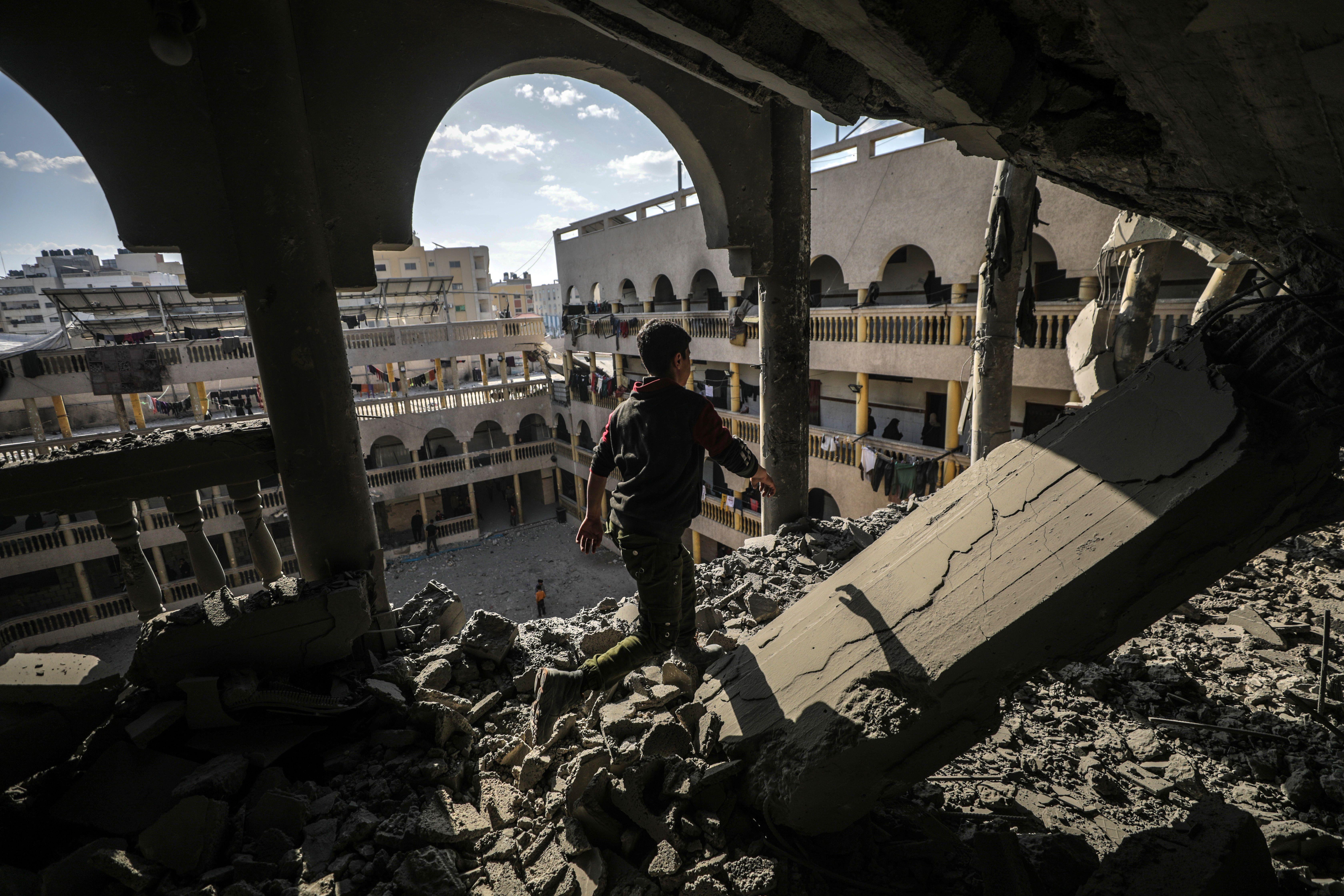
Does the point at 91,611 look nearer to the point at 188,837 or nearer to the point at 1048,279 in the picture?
the point at 188,837

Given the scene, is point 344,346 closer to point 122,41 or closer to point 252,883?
point 122,41

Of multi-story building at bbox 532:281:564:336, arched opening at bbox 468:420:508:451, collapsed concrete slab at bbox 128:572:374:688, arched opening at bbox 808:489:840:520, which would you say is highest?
multi-story building at bbox 532:281:564:336

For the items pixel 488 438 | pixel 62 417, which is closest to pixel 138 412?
pixel 62 417

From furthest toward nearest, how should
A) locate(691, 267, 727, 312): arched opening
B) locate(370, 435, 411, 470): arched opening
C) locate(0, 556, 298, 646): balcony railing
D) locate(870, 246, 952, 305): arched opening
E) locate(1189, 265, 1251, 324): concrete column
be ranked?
1. locate(370, 435, 411, 470): arched opening
2. locate(691, 267, 727, 312): arched opening
3. locate(0, 556, 298, 646): balcony railing
4. locate(870, 246, 952, 305): arched opening
5. locate(1189, 265, 1251, 324): concrete column

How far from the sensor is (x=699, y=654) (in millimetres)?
3104

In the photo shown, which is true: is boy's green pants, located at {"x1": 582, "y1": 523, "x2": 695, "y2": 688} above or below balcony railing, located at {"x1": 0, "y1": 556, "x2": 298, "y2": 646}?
above

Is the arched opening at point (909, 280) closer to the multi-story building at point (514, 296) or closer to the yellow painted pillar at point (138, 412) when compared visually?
the yellow painted pillar at point (138, 412)

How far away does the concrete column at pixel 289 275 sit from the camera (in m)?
2.72

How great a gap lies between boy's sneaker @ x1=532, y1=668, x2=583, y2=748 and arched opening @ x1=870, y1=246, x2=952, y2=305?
11.5 metres

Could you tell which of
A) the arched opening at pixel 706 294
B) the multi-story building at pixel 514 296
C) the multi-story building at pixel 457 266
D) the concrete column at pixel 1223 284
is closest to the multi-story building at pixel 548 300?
the multi-story building at pixel 514 296

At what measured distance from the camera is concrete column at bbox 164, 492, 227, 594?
3.04 m

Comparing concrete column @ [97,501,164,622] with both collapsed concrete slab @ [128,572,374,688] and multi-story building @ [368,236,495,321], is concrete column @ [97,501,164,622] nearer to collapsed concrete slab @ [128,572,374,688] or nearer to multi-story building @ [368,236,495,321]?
collapsed concrete slab @ [128,572,374,688]

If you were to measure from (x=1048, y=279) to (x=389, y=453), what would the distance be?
20.1 m

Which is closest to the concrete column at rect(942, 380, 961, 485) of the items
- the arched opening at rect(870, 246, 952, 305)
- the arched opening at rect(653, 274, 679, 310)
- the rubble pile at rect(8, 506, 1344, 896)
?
the arched opening at rect(870, 246, 952, 305)
